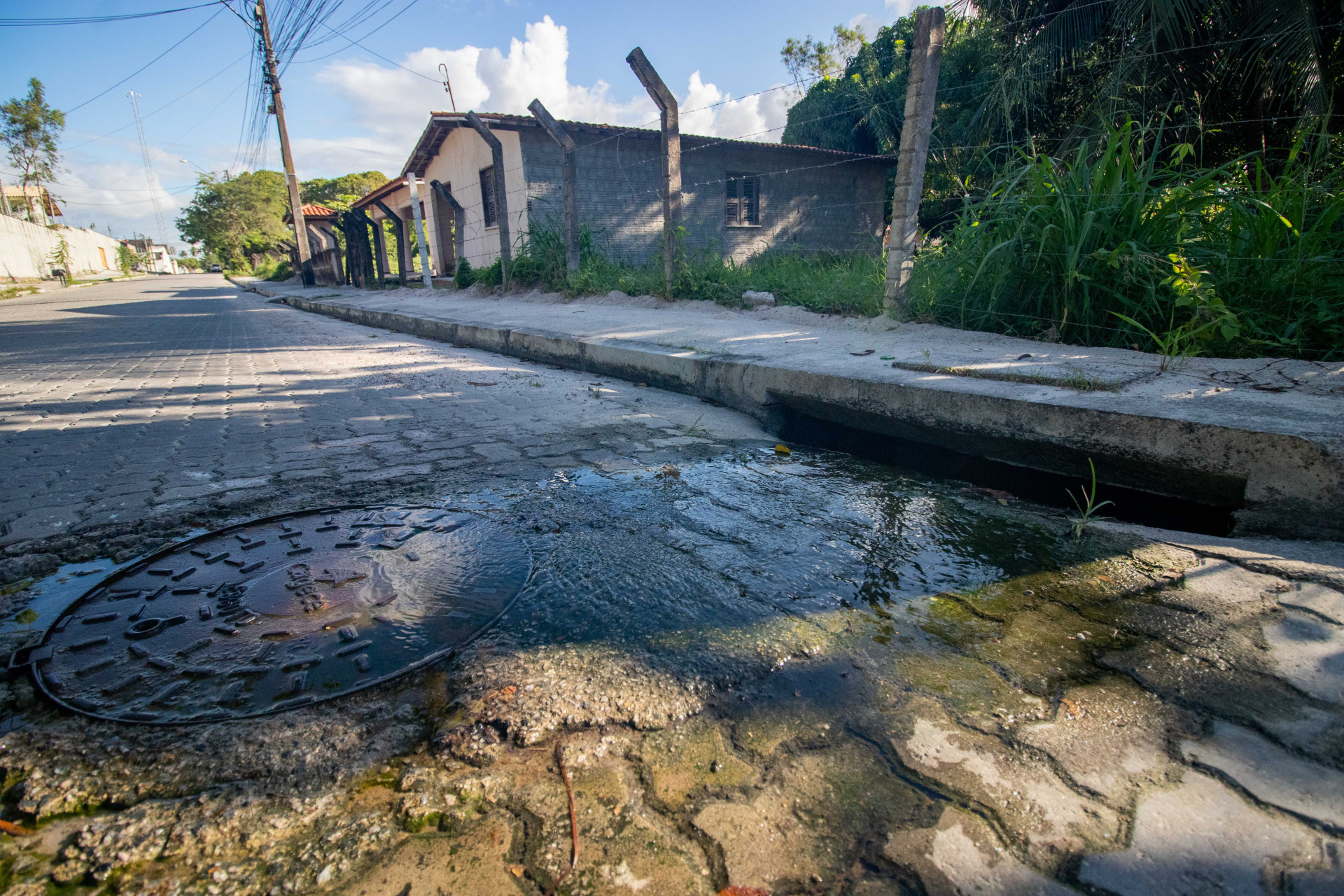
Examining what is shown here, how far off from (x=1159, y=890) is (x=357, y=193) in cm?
6599

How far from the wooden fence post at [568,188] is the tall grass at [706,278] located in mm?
249

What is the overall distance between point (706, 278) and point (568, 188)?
336cm

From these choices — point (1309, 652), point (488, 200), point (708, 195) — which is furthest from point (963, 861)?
point (488, 200)

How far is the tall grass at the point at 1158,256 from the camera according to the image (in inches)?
126

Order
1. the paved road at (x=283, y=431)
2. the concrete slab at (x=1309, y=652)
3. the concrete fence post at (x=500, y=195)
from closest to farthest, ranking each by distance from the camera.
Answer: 1. the concrete slab at (x=1309, y=652)
2. the paved road at (x=283, y=431)
3. the concrete fence post at (x=500, y=195)

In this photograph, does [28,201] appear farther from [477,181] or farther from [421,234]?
[477,181]

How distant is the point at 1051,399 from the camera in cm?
255

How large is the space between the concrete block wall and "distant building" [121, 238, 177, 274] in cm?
10164

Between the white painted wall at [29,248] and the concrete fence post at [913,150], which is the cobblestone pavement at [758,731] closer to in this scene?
the concrete fence post at [913,150]

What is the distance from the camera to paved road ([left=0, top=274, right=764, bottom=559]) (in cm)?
241

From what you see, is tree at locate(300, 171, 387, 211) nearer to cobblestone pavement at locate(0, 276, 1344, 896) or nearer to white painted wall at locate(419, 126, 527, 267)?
white painted wall at locate(419, 126, 527, 267)

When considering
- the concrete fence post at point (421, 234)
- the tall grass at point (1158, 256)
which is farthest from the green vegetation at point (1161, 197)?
the concrete fence post at point (421, 234)

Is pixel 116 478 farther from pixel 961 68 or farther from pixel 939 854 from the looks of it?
pixel 961 68

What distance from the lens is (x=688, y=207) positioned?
14.7 metres
